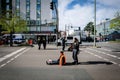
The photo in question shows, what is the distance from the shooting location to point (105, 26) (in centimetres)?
14775

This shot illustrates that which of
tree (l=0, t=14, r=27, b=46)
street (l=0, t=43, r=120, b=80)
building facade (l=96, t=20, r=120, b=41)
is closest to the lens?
street (l=0, t=43, r=120, b=80)

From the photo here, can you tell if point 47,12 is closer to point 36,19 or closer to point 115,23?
point 36,19

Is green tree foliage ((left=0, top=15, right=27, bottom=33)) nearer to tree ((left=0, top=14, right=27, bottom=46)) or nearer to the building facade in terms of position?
tree ((left=0, top=14, right=27, bottom=46))

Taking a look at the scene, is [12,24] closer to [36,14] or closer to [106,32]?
[36,14]

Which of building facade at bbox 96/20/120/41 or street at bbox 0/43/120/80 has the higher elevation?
building facade at bbox 96/20/120/41

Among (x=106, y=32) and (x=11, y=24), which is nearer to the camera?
(x=11, y=24)

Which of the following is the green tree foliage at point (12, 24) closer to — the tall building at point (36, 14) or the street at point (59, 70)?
the street at point (59, 70)

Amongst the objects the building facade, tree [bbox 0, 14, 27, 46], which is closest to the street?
tree [bbox 0, 14, 27, 46]

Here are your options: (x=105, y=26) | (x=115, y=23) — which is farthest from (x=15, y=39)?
(x=105, y=26)

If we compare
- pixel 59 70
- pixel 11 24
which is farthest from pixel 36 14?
pixel 59 70

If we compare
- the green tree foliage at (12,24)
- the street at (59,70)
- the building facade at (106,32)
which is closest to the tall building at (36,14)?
the building facade at (106,32)

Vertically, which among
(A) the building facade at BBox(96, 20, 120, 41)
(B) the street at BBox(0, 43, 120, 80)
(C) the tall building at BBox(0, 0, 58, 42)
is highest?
(C) the tall building at BBox(0, 0, 58, 42)

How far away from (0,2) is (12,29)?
177 feet

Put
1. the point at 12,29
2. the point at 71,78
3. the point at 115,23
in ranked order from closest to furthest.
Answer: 1. the point at 71,78
2. the point at 12,29
3. the point at 115,23
